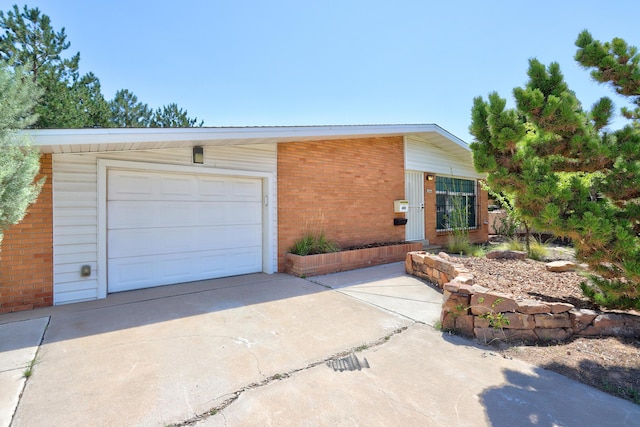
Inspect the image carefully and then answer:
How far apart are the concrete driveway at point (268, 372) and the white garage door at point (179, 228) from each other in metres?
1.01

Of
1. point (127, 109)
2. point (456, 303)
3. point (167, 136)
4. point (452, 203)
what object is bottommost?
point (456, 303)

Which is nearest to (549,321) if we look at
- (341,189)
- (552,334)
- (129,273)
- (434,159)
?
(552,334)

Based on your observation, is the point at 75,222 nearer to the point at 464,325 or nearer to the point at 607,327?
the point at 464,325

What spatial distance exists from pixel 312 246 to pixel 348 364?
13.6ft

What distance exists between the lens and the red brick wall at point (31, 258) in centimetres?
433

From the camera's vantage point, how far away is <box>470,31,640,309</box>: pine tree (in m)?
3.14

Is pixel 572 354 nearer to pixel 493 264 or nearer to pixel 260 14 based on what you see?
pixel 493 264

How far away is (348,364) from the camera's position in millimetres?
2977

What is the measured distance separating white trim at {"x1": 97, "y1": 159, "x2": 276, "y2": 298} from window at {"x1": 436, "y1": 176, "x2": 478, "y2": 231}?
6497 millimetres

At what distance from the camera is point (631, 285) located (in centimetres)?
338

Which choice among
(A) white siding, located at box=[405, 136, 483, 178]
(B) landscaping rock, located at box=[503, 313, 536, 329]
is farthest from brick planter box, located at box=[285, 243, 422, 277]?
(B) landscaping rock, located at box=[503, 313, 536, 329]

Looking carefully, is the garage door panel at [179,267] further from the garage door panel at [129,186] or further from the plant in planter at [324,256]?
the garage door panel at [129,186]

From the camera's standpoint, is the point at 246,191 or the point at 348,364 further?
the point at 246,191

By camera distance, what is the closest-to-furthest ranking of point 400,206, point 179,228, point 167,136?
point 167,136, point 179,228, point 400,206
